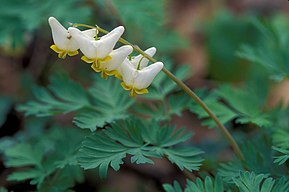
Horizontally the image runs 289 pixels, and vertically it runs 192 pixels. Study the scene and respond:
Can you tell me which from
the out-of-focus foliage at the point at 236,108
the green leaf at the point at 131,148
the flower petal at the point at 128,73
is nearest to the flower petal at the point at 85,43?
the flower petal at the point at 128,73

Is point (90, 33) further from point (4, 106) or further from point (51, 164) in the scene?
point (4, 106)

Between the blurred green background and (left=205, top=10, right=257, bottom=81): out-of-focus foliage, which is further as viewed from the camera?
(left=205, top=10, right=257, bottom=81): out-of-focus foliage

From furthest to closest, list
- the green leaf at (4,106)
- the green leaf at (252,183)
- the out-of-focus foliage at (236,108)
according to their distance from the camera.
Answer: the green leaf at (4,106) → the out-of-focus foliage at (236,108) → the green leaf at (252,183)

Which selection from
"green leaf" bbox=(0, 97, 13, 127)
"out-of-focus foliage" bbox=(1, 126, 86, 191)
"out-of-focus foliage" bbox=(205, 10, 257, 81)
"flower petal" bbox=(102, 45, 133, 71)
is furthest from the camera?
"out-of-focus foliage" bbox=(205, 10, 257, 81)

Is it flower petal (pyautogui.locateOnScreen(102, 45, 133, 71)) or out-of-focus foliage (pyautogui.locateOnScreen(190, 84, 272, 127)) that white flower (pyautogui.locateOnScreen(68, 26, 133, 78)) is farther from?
out-of-focus foliage (pyautogui.locateOnScreen(190, 84, 272, 127))

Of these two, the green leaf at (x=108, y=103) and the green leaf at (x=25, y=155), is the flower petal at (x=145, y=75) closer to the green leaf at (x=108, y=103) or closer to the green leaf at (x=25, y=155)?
the green leaf at (x=108, y=103)

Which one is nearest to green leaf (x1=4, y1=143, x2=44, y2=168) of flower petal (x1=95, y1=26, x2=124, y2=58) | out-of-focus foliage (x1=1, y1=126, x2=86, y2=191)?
out-of-focus foliage (x1=1, y1=126, x2=86, y2=191)

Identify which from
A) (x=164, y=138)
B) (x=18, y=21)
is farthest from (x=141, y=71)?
(x=18, y=21)

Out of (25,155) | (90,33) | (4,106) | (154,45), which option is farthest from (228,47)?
(90,33)
